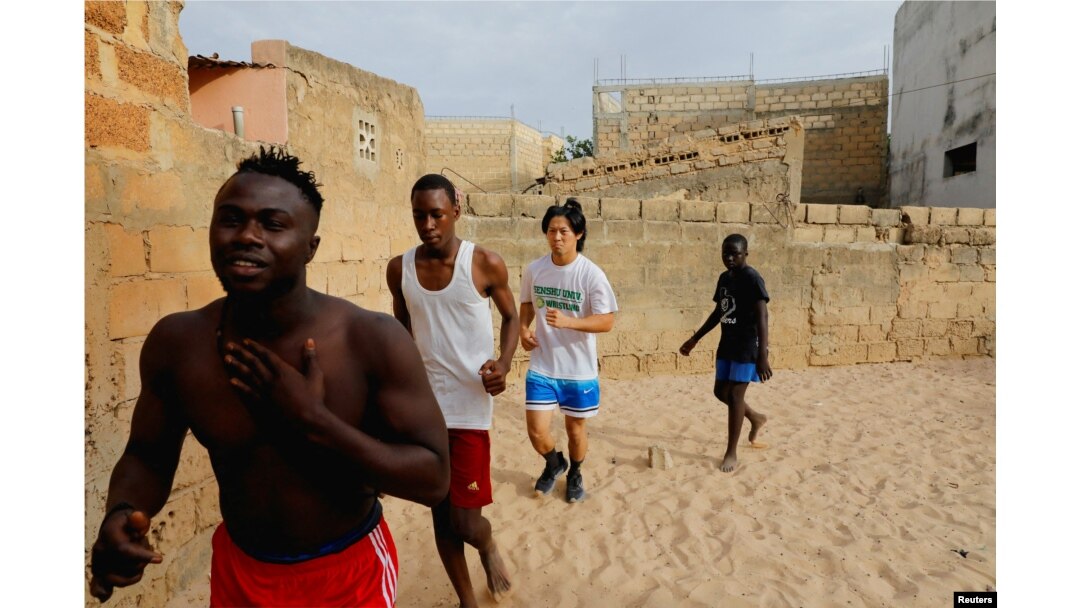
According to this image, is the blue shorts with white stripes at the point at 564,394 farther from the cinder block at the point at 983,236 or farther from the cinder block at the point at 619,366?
the cinder block at the point at 983,236

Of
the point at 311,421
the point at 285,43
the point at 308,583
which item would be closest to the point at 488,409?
the point at 308,583

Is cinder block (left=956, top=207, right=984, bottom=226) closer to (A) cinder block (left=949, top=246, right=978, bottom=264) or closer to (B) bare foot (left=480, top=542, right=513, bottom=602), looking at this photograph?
(A) cinder block (left=949, top=246, right=978, bottom=264)

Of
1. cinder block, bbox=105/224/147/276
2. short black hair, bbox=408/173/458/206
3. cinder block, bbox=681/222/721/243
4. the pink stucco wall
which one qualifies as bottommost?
cinder block, bbox=105/224/147/276

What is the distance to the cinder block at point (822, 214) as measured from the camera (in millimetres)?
7844

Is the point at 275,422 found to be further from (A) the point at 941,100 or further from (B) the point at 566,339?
(A) the point at 941,100

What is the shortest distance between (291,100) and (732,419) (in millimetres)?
3823

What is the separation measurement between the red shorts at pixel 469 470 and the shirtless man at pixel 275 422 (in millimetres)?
1154

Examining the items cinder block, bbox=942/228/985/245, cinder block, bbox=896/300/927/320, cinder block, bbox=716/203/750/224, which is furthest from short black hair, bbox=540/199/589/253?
cinder block, bbox=942/228/985/245

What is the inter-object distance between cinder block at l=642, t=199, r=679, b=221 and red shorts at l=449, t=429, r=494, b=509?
5.18m

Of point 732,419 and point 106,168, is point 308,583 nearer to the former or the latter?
point 106,168

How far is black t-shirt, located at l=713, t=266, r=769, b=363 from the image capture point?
422cm

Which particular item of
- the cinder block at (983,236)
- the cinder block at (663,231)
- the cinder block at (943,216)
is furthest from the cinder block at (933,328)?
the cinder block at (663,231)

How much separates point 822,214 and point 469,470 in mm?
7102

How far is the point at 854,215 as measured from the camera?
8102 millimetres
